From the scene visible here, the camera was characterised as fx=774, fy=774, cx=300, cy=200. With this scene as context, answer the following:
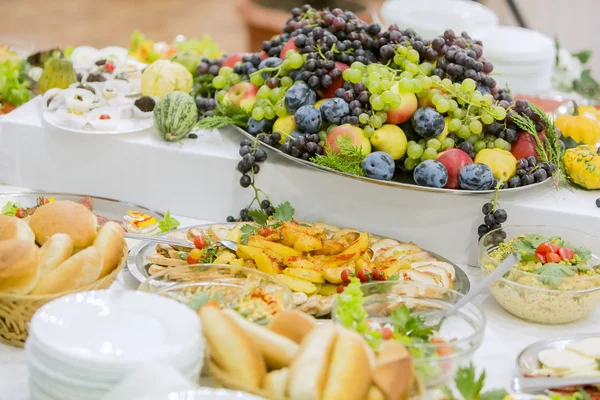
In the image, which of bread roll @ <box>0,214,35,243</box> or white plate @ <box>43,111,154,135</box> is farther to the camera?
white plate @ <box>43,111,154,135</box>

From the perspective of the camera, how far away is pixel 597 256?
1.76 meters

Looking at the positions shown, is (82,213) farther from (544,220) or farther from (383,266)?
(544,220)

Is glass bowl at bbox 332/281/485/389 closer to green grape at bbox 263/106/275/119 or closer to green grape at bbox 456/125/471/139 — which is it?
green grape at bbox 456/125/471/139

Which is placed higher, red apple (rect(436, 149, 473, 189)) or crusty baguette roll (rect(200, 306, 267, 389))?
Answer: red apple (rect(436, 149, 473, 189))

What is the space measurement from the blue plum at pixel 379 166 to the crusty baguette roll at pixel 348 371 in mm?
717

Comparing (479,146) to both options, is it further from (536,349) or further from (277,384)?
(277,384)

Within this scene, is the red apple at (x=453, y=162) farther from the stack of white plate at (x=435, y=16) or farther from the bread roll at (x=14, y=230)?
A: the stack of white plate at (x=435, y=16)

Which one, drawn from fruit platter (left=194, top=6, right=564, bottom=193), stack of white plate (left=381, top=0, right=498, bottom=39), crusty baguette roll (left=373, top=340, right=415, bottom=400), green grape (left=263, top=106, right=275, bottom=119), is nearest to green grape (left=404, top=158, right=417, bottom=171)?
fruit platter (left=194, top=6, right=564, bottom=193)

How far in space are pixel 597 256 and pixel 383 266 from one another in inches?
20.1

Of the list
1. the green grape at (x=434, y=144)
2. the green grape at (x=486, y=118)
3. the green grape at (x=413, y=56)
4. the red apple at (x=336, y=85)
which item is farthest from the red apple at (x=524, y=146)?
the red apple at (x=336, y=85)

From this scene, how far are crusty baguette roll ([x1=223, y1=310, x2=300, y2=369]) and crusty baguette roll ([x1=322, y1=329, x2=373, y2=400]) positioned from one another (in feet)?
0.23

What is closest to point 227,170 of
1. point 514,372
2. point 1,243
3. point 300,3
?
point 1,243

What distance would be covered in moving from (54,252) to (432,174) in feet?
2.78

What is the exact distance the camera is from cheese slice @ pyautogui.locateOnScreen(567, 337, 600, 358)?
1403 mm
